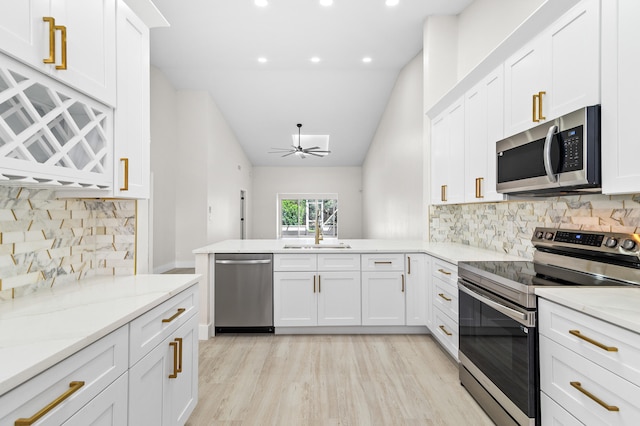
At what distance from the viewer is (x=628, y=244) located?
1.60m

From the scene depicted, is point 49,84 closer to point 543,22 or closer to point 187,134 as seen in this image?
point 543,22

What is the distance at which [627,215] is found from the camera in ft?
5.61

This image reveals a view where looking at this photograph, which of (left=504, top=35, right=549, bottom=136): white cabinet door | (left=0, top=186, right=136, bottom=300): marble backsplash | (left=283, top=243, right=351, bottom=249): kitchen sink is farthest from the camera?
(left=283, top=243, right=351, bottom=249): kitchen sink

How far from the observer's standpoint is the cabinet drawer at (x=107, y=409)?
3.26 feet

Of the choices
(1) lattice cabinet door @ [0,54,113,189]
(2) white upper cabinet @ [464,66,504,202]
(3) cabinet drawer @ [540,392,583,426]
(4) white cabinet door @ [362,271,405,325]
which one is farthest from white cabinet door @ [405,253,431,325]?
(1) lattice cabinet door @ [0,54,113,189]

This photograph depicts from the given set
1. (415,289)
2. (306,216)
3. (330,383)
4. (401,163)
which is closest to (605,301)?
(330,383)

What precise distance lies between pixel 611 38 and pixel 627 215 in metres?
0.87

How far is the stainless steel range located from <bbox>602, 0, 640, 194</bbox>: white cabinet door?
397mm

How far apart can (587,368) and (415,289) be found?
2118 mm

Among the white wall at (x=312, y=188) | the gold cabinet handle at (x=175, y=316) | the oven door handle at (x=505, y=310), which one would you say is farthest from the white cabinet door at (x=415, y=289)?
the white wall at (x=312, y=188)

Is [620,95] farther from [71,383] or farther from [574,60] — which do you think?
[71,383]

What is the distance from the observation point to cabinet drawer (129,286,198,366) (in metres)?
1.29

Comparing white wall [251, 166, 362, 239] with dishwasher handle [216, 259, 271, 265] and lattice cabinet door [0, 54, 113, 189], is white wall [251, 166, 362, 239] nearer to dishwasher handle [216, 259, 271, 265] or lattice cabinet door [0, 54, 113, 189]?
dishwasher handle [216, 259, 271, 265]

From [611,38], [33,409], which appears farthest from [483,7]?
[33,409]
